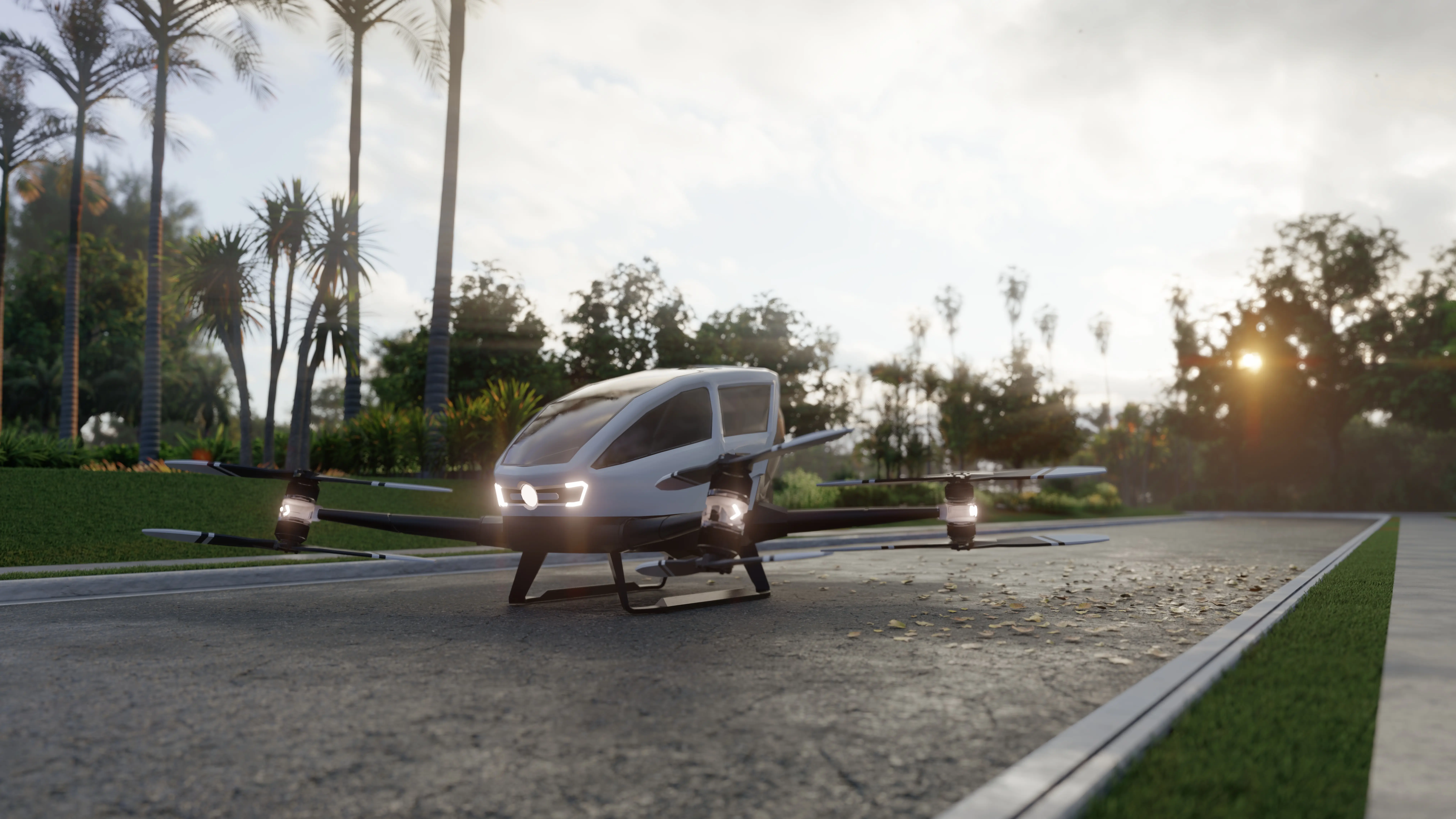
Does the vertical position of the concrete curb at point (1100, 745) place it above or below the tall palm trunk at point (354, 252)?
below

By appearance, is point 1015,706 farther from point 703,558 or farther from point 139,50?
point 139,50

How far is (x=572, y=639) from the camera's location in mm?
6684

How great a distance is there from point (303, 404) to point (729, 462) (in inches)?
630

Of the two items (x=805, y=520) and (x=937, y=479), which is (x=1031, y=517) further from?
(x=937, y=479)

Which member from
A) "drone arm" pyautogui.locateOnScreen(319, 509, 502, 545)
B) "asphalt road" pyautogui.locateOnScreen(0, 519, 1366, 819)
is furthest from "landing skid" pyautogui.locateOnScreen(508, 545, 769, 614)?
"drone arm" pyautogui.locateOnScreen(319, 509, 502, 545)

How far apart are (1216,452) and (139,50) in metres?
79.7

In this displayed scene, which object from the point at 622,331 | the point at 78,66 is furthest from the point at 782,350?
the point at 78,66

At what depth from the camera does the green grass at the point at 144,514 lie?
11953 millimetres

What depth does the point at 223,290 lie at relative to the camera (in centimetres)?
2255

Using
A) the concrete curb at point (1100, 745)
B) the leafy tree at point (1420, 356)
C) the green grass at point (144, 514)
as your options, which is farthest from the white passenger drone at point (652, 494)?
the leafy tree at point (1420, 356)

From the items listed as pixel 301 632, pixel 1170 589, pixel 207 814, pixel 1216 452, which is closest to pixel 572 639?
pixel 301 632

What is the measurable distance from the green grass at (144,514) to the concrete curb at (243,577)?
2.15 metres

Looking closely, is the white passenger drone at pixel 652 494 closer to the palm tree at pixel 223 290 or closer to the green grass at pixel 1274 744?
the green grass at pixel 1274 744

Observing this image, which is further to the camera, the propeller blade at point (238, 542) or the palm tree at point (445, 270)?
the palm tree at point (445, 270)
